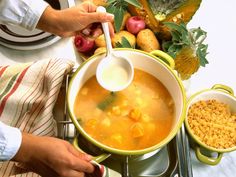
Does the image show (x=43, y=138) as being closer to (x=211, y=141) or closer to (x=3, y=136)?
(x=3, y=136)

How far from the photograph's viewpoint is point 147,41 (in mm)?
909

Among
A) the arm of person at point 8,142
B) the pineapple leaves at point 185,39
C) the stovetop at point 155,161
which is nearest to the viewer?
the arm of person at point 8,142

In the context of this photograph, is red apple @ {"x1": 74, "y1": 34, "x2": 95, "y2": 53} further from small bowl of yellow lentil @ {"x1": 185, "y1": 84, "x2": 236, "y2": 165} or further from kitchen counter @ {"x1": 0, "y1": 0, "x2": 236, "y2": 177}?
small bowl of yellow lentil @ {"x1": 185, "y1": 84, "x2": 236, "y2": 165}

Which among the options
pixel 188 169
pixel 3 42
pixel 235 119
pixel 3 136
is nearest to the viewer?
pixel 3 136

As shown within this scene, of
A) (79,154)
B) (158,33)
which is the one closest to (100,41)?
(158,33)

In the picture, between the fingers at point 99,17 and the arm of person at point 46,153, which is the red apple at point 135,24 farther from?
the arm of person at point 46,153

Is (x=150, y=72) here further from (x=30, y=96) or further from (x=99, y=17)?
(x=30, y=96)

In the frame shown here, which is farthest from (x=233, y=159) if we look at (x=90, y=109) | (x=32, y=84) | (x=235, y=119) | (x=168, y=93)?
(x=32, y=84)

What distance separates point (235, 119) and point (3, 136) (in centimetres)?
50

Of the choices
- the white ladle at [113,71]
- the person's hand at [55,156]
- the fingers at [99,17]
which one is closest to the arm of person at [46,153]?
the person's hand at [55,156]

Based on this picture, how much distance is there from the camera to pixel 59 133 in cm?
77

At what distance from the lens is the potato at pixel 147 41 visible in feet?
2.98

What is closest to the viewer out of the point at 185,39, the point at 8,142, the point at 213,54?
the point at 8,142

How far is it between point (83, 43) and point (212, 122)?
355 millimetres
